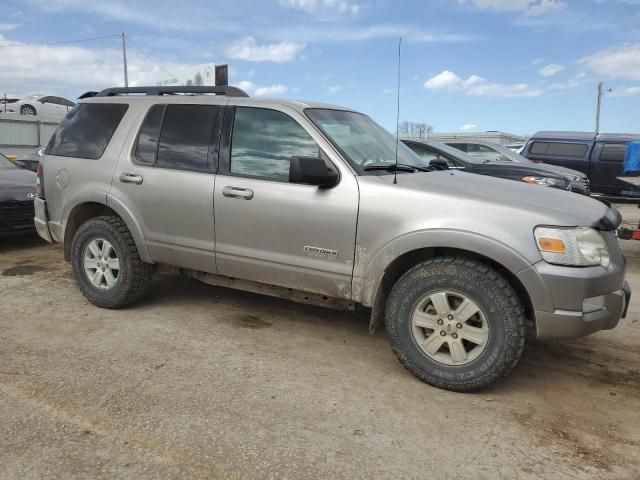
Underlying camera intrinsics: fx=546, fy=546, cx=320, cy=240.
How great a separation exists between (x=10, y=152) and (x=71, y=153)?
18.1 metres

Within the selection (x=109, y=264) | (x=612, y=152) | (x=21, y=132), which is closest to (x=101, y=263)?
(x=109, y=264)

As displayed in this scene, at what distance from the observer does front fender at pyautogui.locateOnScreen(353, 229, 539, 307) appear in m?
3.13

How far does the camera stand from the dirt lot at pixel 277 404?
103 inches

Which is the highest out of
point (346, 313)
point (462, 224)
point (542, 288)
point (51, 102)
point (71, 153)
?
point (51, 102)

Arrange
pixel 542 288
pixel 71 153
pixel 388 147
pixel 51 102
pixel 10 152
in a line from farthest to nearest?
pixel 51 102
pixel 10 152
pixel 71 153
pixel 388 147
pixel 542 288

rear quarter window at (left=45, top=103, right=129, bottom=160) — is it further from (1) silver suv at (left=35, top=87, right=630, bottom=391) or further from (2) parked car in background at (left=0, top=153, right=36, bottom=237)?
(2) parked car in background at (left=0, top=153, right=36, bottom=237)

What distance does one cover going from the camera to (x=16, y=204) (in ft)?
23.1

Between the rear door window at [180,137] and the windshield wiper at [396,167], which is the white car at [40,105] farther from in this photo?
the windshield wiper at [396,167]

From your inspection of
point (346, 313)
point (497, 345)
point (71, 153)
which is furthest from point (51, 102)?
point (497, 345)

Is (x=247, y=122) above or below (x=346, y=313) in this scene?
above

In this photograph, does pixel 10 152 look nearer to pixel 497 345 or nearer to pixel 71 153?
pixel 71 153

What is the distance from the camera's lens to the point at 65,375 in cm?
345

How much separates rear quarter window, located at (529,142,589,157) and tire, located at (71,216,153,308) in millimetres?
12665

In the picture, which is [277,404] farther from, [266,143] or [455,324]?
[266,143]
